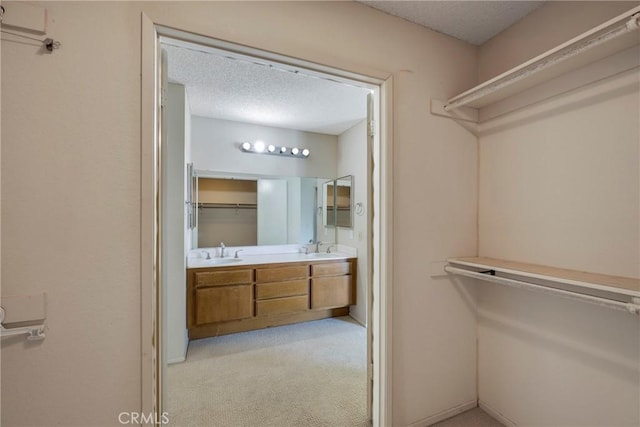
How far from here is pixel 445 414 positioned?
1.69 meters

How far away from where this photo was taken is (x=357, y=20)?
148 centimetres

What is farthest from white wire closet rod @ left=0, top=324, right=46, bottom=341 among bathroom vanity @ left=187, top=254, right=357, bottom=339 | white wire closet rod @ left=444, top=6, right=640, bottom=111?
white wire closet rod @ left=444, top=6, right=640, bottom=111

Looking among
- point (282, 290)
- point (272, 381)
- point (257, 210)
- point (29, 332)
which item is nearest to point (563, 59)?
point (29, 332)

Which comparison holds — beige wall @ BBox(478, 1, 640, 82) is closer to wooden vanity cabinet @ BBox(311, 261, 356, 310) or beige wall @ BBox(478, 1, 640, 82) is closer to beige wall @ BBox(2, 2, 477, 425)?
beige wall @ BBox(2, 2, 477, 425)

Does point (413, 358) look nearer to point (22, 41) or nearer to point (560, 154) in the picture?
point (560, 154)

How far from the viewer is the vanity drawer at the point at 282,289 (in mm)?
3006

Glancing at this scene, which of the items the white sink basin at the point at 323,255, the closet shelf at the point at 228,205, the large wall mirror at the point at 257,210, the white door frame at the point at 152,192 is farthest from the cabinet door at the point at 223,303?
the white door frame at the point at 152,192

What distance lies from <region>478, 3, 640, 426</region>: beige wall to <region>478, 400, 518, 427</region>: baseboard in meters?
0.02

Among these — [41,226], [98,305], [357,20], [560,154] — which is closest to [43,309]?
[98,305]

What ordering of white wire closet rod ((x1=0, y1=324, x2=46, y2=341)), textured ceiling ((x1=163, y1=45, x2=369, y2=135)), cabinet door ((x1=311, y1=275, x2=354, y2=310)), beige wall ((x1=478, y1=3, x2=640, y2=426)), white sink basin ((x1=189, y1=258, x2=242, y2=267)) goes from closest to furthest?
white wire closet rod ((x1=0, y1=324, x2=46, y2=341)) → beige wall ((x1=478, y1=3, x2=640, y2=426)) → textured ceiling ((x1=163, y1=45, x2=369, y2=135)) → white sink basin ((x1=189, y1=258, x2=242, y2=267)) → cabinet door ((x1=311, y1=275, x2=354, y2=310))

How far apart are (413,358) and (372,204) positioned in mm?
968

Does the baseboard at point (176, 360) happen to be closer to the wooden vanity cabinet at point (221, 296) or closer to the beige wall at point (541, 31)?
the wooden vanity cabinet at point (221, 296)

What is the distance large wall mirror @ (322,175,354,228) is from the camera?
3.62 m

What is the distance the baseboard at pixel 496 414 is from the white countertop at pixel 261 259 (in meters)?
1.97
